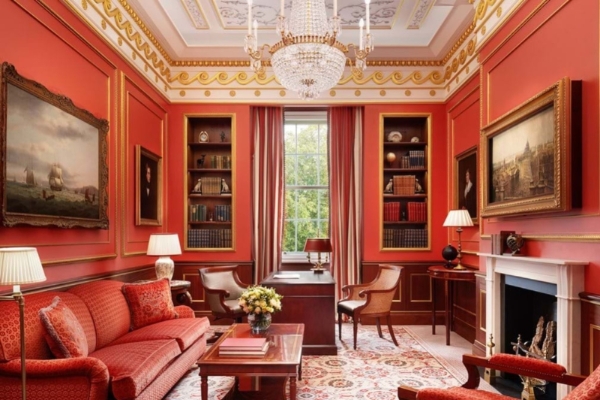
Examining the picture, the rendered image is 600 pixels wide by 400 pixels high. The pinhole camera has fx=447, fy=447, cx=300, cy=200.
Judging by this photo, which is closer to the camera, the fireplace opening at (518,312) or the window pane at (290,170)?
the fireplace opening at (518,312)

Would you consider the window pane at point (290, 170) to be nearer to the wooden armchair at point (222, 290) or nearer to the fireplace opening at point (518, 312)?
the wooden armchair at point (222, 290)

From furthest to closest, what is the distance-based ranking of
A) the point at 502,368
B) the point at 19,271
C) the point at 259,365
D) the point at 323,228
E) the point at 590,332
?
the point at 323,228, the point at 259,365, the point at 590,332, the point at 502,368, the point at 19,271

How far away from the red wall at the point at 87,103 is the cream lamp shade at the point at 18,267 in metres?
0.79

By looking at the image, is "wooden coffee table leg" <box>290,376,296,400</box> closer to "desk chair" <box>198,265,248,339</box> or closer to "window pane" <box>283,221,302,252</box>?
"desk chair" <box>198,265,248,339</box>

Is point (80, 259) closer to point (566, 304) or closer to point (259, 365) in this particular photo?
point (259, 365)

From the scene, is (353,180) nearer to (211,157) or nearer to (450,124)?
(450,124)

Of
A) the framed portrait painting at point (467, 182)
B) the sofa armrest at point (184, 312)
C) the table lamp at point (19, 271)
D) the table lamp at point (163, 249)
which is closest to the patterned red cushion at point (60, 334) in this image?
the table lamp at point (19, 271)

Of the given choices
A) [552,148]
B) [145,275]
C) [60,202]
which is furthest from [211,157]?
[552,148]

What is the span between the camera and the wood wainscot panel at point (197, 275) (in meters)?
6.21

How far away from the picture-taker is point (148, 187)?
5453mm

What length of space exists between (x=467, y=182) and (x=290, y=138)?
2722 millimetres

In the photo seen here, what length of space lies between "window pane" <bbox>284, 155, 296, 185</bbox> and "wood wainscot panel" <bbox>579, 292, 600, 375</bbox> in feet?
15.3

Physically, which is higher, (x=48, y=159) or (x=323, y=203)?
(x=48, y=159)

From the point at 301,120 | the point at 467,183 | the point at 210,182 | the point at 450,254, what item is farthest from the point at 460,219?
the point at 210,182
